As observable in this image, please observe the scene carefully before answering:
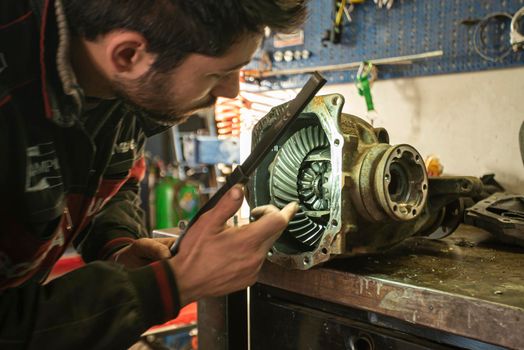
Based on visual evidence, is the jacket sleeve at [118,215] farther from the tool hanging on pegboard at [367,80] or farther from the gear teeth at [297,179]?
the tool hanging on pegboard at [367,80]

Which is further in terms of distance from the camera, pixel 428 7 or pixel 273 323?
pixel 428 7

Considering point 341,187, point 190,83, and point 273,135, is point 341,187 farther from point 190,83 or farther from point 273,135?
point 190,83

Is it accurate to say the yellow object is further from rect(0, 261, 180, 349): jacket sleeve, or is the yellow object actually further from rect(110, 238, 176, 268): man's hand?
rect(0, 261, 180, 349): jacket sleeve

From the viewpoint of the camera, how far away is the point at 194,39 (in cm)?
70

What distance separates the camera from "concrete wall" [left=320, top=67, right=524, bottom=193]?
155 cm

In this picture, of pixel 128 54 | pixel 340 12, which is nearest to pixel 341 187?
pixel 128 54

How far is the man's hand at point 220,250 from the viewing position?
71 cm

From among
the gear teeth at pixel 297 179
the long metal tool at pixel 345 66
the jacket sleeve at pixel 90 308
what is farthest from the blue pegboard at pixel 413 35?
the jacket sleeve at pixel 90 308

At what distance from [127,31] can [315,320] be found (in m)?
0.59

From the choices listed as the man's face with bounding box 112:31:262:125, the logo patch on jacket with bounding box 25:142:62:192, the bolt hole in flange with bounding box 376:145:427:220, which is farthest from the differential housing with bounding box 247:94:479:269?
the logo patch on jacket with bounding box 25:142:62:192

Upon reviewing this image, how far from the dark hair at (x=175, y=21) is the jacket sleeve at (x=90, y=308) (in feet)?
1.08

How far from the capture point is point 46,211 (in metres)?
0.73

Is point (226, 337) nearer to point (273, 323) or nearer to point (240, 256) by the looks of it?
point (273, 323)

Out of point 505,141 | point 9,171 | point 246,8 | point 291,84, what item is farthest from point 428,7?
point 9,171
